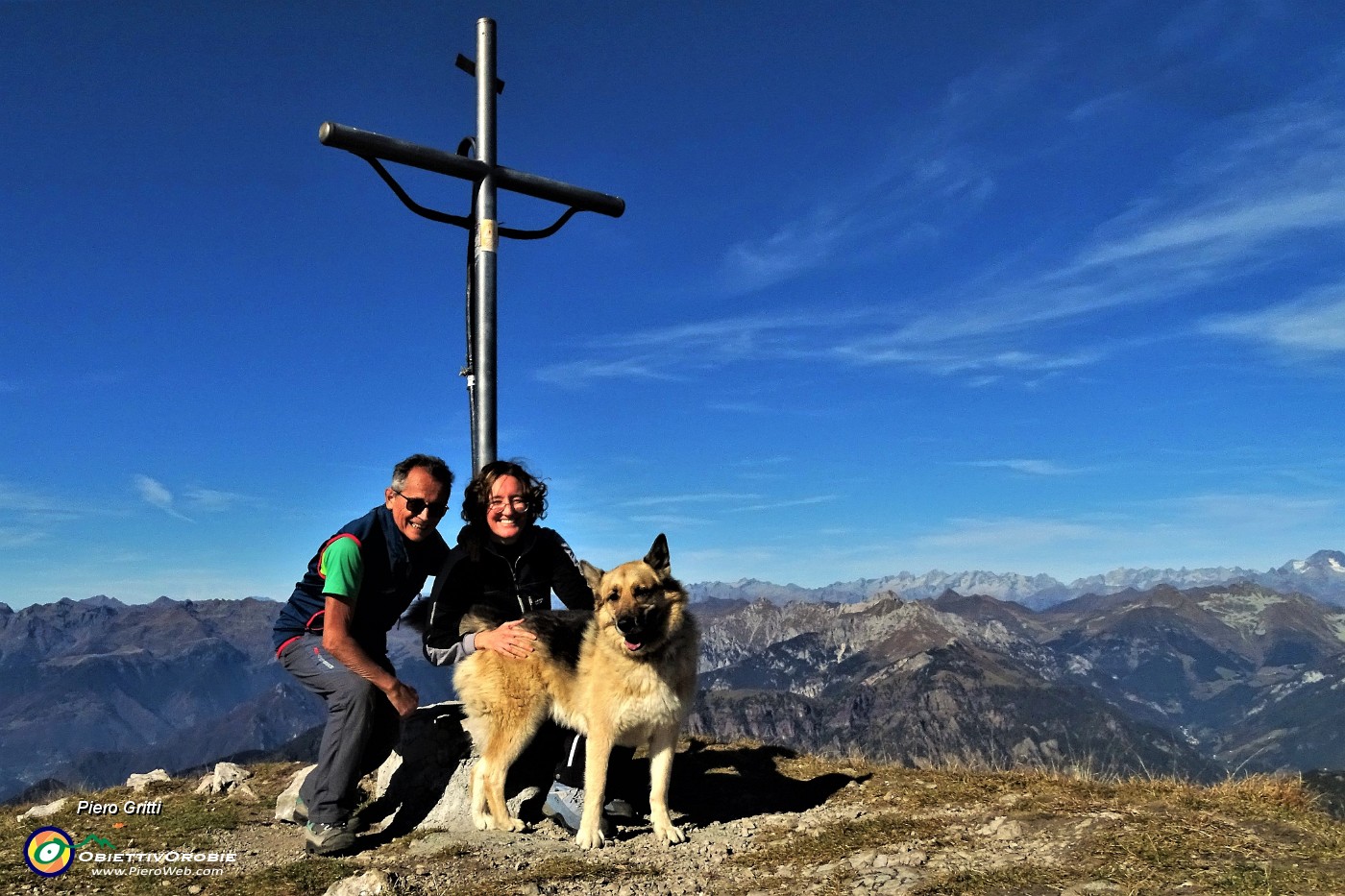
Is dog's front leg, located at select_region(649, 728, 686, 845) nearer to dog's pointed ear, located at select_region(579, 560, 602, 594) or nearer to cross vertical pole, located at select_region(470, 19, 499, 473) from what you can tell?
dog's pointed ear, located at select_region(579, 560, 602, 594)

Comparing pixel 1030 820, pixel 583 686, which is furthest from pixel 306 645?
pixel 1030 820

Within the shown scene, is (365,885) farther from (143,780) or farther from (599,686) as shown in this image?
(143,780)

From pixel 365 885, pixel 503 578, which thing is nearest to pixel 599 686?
pixel 503 578

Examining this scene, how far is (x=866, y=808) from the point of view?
348 inches

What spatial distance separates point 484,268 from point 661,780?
662 centimetres

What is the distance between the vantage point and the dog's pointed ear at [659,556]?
26.5ft

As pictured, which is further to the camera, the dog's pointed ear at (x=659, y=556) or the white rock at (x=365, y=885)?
the dog's pointed ear at (x=659, y=556)

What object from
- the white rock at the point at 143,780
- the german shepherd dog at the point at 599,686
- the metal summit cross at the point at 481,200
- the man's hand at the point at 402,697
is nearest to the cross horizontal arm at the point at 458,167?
the metal summit cross at the point at 481,200

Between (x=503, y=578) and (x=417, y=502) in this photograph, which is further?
(x=503, y=578)

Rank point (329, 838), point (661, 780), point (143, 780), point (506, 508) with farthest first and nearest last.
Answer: point (143, 780), point (506, 508), point (661, 780), point (329, 838)

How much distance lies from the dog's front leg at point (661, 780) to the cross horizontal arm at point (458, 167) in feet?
23.7

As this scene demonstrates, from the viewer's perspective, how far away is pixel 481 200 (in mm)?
10758

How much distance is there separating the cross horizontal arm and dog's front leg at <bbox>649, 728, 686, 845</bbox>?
7.23m

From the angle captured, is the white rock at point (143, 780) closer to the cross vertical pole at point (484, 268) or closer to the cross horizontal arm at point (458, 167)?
the cross vertical pole at point (484, 268)
